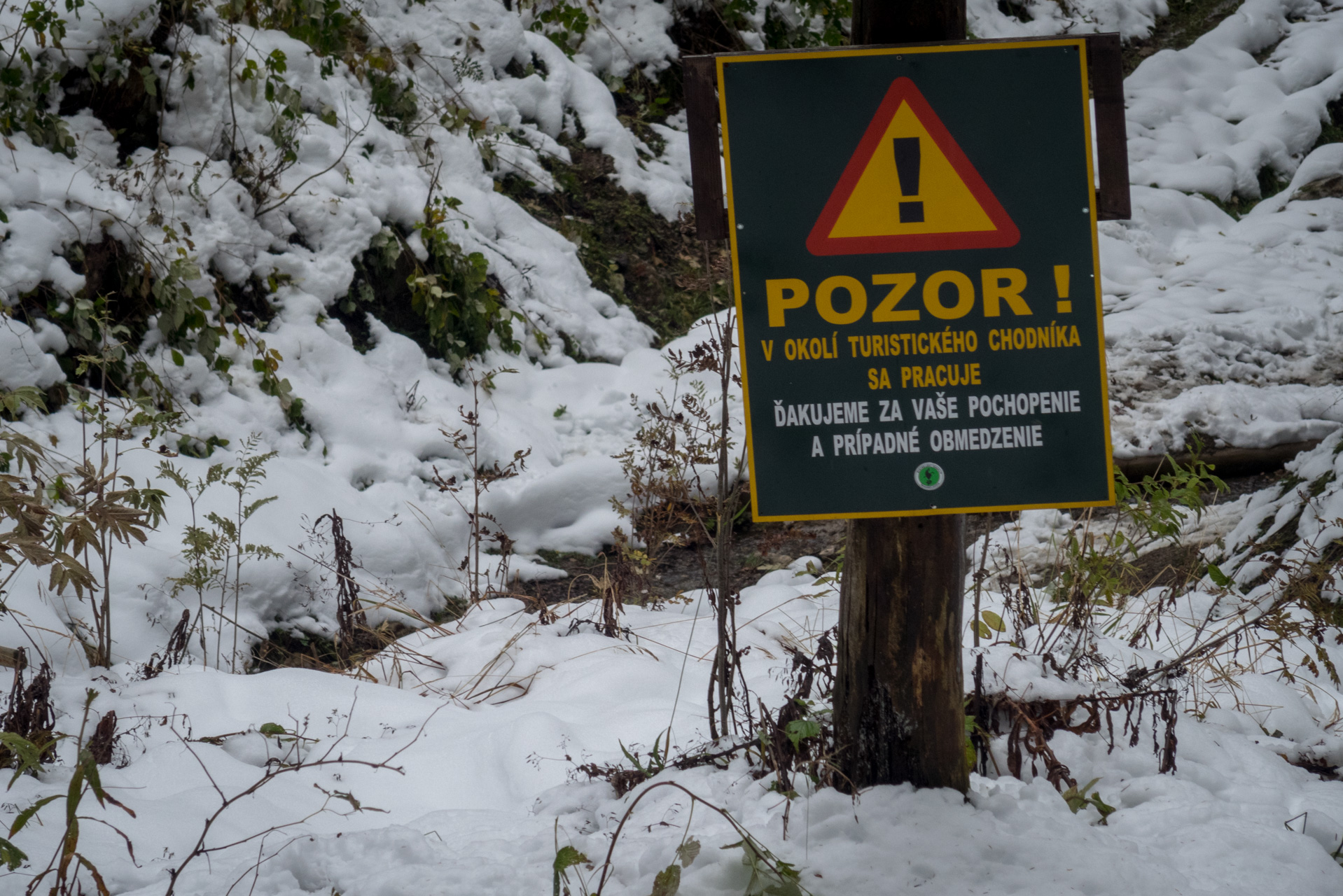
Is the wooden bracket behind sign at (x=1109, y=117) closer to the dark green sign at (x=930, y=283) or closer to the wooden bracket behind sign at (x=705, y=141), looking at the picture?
the dark green sign at (x=930, y=283)

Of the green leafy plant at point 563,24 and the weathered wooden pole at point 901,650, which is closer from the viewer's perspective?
the weathered wooden pole at point 901,650

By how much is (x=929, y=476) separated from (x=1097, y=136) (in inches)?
27.2

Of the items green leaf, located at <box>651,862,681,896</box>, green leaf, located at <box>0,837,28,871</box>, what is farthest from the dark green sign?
green leaf, located at <box>0,837,28,871</box>

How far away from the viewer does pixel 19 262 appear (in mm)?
3871

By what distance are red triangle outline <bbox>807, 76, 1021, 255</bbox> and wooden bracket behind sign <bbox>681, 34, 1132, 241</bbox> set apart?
0.58 ft

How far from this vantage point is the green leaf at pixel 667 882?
1607mm

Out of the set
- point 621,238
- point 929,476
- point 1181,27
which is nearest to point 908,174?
point 929,476

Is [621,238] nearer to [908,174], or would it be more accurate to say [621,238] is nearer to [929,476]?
[908,174]

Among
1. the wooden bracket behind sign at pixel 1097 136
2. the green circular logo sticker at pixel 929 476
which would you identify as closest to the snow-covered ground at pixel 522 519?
the green circular logo sticker at pixel 929 476

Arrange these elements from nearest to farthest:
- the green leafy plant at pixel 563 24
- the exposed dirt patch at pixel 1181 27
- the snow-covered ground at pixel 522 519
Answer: the snow-covered ground at pixel 522 519 → the green leafy plant at pixel 563 24 → the exposed dirt patch at pixel 1181 27

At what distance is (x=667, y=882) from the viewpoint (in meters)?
1.61

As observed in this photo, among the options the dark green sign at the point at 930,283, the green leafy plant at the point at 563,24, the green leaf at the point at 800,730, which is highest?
the green leafy plant at the point at 563,24

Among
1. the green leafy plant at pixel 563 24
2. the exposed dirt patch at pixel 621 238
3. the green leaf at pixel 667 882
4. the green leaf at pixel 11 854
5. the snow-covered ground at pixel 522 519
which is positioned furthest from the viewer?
the green leafy plant at pixel 563 24

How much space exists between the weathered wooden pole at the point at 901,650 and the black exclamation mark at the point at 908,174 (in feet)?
0.73
